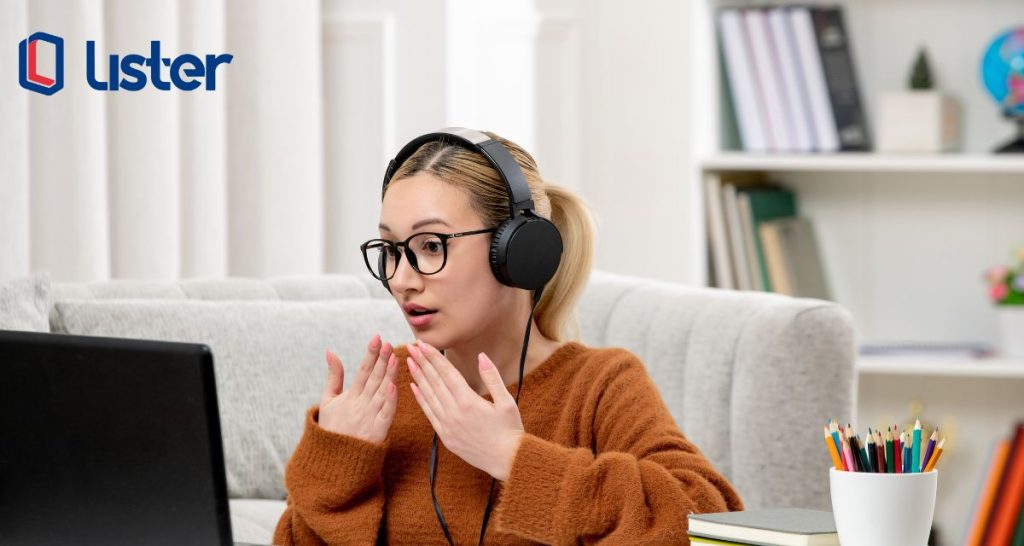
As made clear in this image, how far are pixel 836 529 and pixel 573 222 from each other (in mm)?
451

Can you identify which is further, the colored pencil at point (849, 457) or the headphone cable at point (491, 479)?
the headphone cable at point (491, 479)

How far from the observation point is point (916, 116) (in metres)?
2.58

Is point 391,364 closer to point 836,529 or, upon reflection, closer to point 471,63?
point 836,529

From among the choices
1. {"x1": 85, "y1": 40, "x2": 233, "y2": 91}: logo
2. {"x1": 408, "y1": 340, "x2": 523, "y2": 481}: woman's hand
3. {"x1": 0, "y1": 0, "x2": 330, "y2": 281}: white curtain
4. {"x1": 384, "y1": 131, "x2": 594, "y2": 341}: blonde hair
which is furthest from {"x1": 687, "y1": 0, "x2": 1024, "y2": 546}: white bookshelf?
{"x1": 408, "y1": 340, "x2": 523, "y2": 481}: woman's hand

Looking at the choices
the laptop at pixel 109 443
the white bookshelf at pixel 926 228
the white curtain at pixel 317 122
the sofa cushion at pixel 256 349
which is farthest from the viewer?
the white bookshelf at pixel 926 228

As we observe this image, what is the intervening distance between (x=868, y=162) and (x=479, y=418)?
1653 mm

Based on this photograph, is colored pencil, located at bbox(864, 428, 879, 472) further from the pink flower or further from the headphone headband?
the pink flower

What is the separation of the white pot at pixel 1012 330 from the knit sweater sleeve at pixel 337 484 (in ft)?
5.56

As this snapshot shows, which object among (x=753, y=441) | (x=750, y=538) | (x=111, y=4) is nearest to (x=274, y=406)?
(x=753, y=441)

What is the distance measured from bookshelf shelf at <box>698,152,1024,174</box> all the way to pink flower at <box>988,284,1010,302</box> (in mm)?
227

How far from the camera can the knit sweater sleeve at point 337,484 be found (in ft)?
3.88

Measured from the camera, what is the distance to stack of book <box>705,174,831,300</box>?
260 cm

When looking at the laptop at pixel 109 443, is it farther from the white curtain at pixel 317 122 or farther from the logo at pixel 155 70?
the logo at pixel 155 70

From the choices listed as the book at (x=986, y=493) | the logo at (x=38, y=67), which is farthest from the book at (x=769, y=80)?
the logo at (x=38, y=67)
